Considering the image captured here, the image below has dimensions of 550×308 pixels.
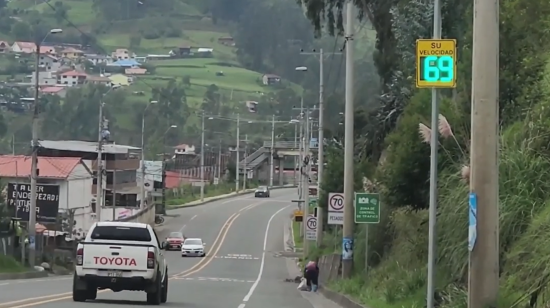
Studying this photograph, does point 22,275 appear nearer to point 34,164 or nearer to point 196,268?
point 34,164

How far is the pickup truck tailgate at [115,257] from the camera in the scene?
23266mm

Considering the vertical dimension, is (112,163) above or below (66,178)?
above

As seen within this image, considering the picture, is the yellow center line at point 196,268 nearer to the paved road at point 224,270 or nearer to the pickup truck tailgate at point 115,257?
the paved road at point 224,270

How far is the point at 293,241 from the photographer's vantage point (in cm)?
8506

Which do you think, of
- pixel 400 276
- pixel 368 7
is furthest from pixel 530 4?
pixel 368 7

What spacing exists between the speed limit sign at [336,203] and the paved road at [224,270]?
3326mm

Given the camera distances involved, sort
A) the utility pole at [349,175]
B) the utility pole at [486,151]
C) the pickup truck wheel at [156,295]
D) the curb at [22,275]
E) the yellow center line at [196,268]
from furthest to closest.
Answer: the curb at [22,275]
the utility pole at [349,175]
the pickup truck wheel at [156,295]
the yellow center line at [196,268]
the utility pole at [486,151]

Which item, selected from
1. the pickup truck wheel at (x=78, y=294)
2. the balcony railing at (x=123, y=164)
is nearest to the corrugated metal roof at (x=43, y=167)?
the balcony railing at (x=123, y=164)

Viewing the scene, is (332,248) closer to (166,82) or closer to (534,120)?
(534,120)

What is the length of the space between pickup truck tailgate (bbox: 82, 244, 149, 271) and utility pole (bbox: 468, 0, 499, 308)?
35.2 ft

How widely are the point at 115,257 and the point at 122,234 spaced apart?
4.45 ft

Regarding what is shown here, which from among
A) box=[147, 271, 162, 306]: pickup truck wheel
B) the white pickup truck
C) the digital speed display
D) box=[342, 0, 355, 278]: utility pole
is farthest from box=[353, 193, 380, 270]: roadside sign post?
the digital speed display

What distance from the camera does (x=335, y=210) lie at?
40031 mm

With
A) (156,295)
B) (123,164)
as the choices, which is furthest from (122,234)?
(123,164)
